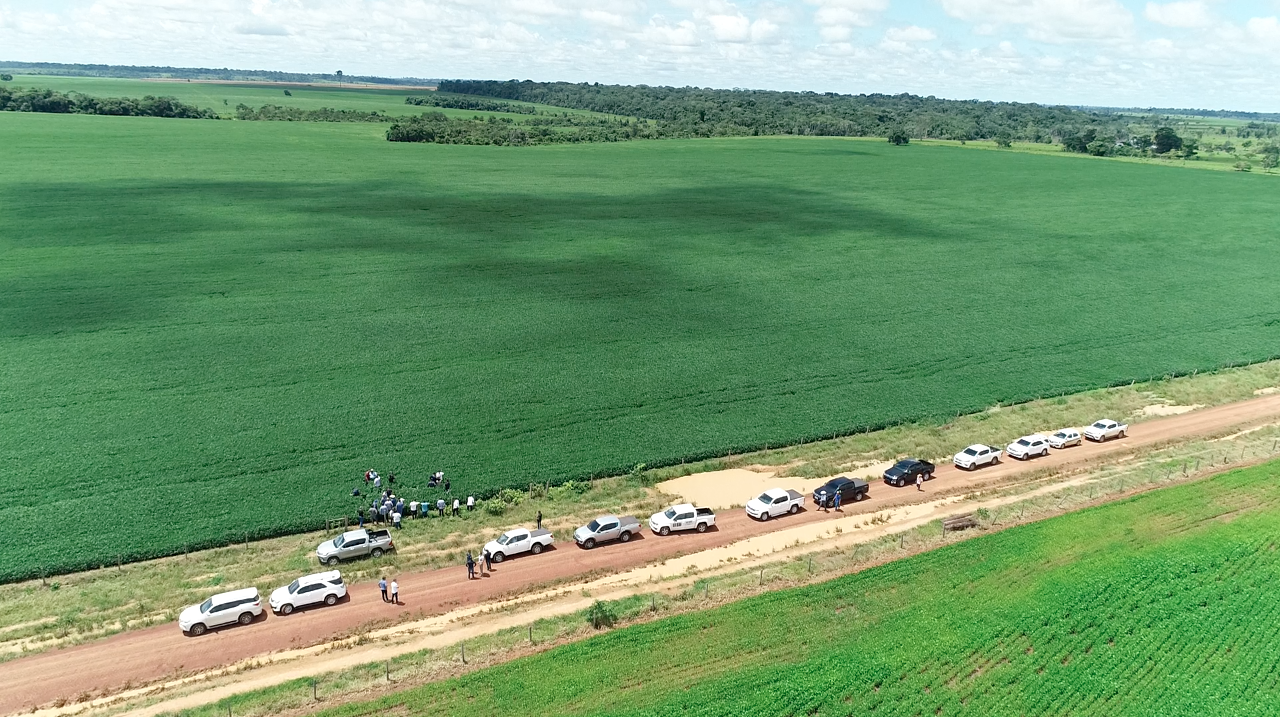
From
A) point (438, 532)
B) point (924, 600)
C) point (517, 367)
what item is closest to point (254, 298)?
point (517, 367)

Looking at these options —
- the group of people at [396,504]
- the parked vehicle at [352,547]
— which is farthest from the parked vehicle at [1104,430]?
the parked vehicle at [352,547]

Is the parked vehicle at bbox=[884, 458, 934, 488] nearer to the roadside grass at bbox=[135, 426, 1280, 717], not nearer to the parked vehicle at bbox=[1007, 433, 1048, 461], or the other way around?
the roadside grass at bbox=[135, 426, 1280, 717]

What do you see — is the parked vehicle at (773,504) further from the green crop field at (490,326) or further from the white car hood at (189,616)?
the white car hood at (189,616)

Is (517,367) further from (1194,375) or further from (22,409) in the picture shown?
(1194,375)

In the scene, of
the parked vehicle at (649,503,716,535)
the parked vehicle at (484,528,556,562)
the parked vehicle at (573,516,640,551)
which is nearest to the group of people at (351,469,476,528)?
the parked vehicle at (484,528,556,562)

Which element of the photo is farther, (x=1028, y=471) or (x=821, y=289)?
(x=821, y=289)
